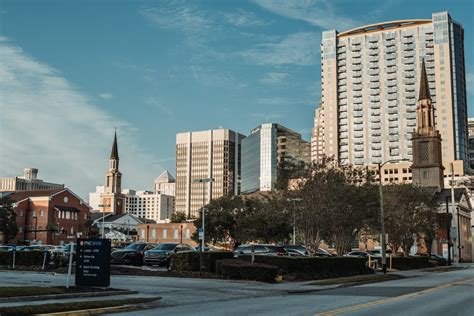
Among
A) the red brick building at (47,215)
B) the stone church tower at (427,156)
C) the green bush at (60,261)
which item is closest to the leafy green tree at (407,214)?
the green bush at (60,261)

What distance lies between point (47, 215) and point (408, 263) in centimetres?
7919

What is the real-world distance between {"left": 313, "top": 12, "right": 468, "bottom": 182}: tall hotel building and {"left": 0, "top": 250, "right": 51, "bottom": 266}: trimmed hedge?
153 m

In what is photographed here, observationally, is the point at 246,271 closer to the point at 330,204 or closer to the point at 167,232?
the point at 330,204

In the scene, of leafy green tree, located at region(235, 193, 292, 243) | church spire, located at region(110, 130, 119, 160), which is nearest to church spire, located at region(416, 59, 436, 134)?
leafy green tree, located at region(235, 193, 292, 243)

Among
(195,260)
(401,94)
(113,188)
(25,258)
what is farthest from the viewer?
(401,94)

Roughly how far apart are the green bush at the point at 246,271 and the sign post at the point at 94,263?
9685 mm

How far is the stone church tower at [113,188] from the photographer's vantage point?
160375 mm

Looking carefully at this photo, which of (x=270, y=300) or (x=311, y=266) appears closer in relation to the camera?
(x=270, y=300)

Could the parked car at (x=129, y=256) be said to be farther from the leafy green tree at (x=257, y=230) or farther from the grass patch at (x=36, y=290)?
the leafy green tree at (x=257, y=230)

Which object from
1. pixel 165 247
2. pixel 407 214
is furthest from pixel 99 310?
pixel 407 214

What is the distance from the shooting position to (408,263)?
4903cm

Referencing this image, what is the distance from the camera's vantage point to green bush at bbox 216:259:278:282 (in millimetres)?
27562

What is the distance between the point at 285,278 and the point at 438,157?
8778cm

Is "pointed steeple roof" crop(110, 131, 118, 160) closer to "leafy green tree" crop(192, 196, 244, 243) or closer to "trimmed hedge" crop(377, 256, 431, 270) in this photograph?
"leafy green tree" crop(192, 196, 244, 243)
